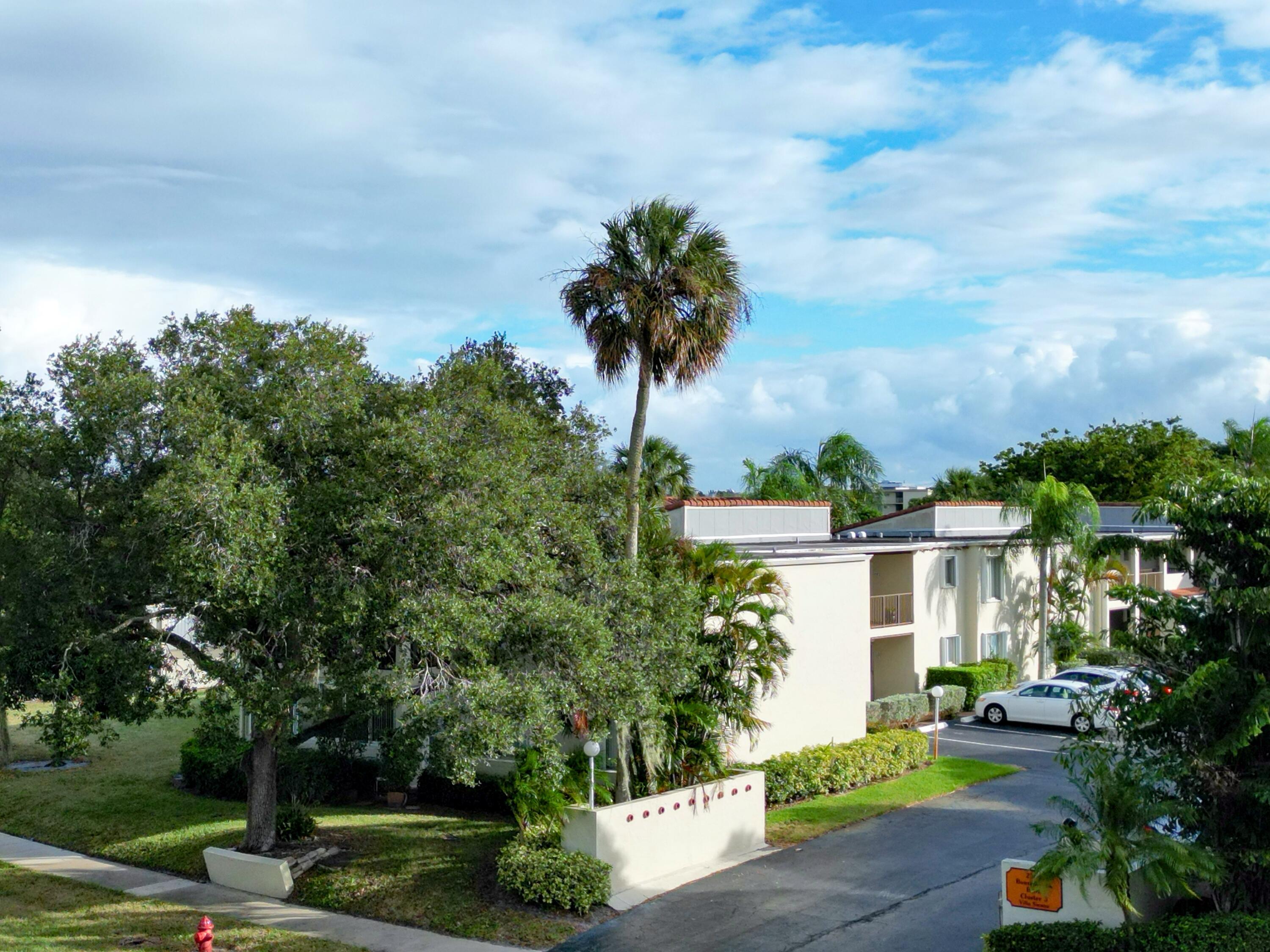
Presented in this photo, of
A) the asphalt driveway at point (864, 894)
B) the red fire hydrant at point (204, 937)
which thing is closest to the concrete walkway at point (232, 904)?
the asphalt driveway at point (864, 894)

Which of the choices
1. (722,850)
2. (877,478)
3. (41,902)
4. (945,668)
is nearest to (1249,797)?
(722,850)

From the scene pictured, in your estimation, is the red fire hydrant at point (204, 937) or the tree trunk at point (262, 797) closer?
the red fire hydrant at point (204, 937)

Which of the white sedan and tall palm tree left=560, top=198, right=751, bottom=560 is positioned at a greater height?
tall palm tree left=560, top=198, right=751, bottom=560

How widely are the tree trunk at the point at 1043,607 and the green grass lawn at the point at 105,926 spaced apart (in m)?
27.3

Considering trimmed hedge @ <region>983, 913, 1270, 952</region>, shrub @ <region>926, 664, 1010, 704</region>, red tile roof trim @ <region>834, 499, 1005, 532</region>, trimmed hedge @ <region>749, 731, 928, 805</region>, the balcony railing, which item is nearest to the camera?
trimmed hedge @ <region>983, 913, 1270, 952</region>

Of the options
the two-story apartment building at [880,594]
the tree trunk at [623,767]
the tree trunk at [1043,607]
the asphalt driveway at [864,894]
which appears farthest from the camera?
the tree trunk at [1043,607]

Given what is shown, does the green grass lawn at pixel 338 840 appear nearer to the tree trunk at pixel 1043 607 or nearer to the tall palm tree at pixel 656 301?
the tall palm tree at pixel 656 301

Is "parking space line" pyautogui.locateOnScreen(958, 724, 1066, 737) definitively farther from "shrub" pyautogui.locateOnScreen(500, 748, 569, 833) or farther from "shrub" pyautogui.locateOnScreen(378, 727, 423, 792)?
"shrub" pyautogui.locateOnScreen(378, 727, 423, 792)

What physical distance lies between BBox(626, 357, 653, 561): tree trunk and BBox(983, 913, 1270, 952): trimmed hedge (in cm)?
824

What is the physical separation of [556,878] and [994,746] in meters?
17.4

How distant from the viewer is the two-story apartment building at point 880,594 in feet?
80.1

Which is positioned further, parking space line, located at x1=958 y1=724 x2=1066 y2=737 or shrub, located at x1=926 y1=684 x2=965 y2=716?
shrub, located at x1=926 y1=684 x2=965 y2=716

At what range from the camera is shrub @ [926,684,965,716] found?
1293 inches

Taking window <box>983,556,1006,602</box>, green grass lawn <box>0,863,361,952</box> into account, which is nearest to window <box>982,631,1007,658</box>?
window <box>983,556,1006,602</box>
